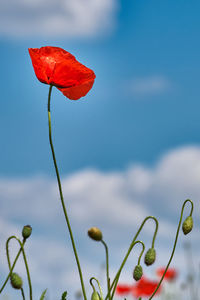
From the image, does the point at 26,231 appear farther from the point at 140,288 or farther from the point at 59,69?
the point at 140,288

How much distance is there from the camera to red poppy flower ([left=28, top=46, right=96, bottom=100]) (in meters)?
3.01

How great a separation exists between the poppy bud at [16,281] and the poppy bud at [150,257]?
2.05 ft

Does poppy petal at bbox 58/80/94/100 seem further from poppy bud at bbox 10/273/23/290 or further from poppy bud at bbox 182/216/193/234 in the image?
poppy bud at bbox 10/273/23/290

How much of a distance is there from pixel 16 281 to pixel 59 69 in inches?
45.6

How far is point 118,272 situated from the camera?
2.60 m

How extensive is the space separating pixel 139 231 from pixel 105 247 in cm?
18

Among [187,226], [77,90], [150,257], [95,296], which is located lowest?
[95,296]

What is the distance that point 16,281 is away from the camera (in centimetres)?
246

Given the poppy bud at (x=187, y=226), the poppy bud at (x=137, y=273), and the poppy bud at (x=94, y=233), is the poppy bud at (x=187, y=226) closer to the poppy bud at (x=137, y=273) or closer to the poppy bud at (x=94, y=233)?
the poppy bud at (x=137, y=273)

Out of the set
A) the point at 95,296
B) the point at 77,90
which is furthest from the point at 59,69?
the point at 95,296

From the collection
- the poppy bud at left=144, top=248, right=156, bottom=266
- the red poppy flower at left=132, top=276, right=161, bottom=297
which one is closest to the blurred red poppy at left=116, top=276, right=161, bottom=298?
the red poppy flower at left=132, top=276, right=161, bottom=297

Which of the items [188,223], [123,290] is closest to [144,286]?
[123,290]

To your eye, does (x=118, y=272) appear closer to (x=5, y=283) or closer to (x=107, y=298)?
(x=107, y=298)

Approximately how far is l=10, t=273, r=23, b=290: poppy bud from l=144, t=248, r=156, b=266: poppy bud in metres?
0.62
